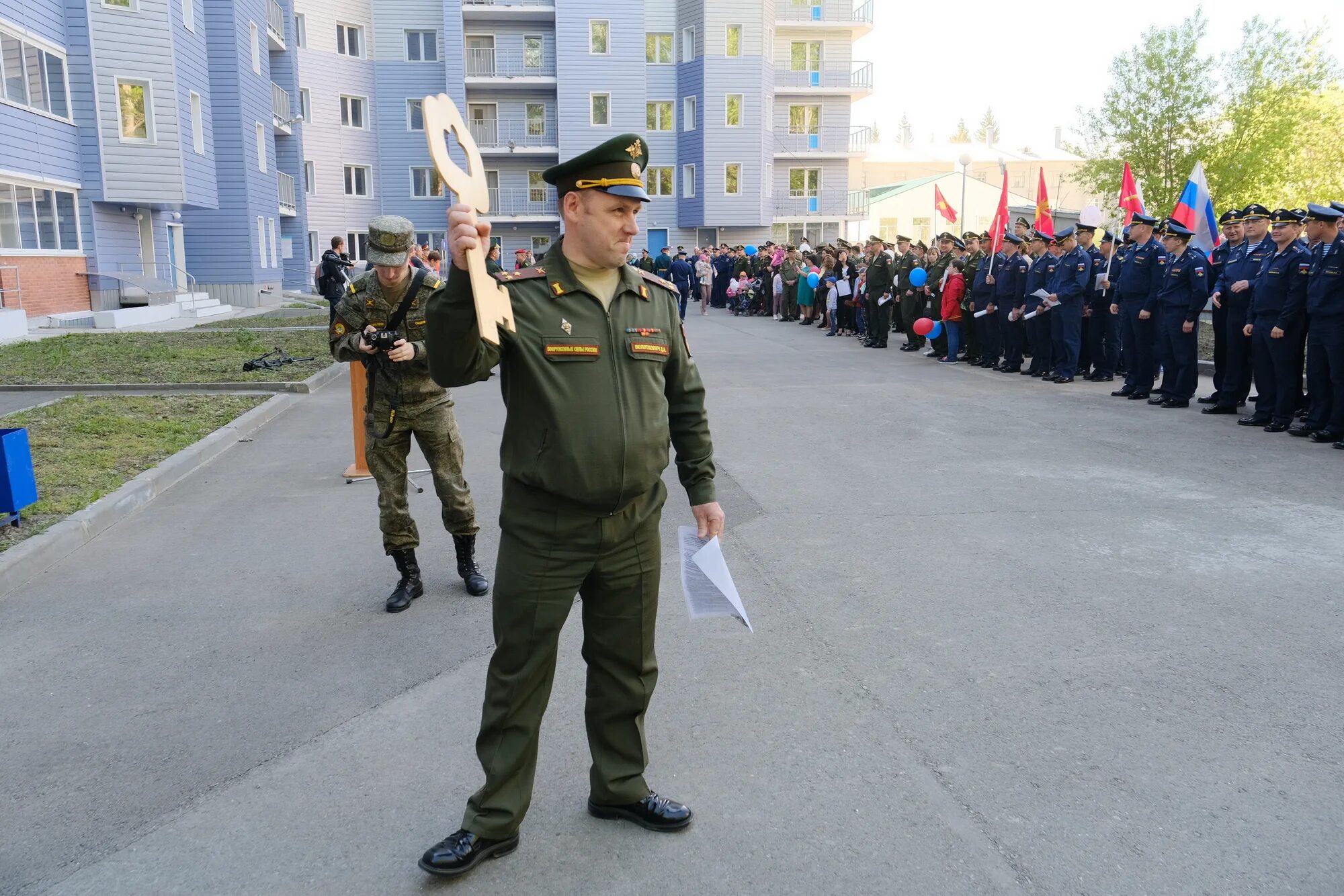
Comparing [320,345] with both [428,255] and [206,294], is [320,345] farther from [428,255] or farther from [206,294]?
[206,294]

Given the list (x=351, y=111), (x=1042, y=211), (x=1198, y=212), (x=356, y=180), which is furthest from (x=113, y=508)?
(x=351, y=111)

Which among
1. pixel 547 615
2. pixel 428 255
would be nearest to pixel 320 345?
pixel 428 255

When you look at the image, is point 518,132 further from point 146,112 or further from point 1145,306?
point 1145,306

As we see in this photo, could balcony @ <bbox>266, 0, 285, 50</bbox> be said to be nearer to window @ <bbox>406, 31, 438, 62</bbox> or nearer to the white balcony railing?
window @ <bbox>406, 31, 438, 62</bbox>

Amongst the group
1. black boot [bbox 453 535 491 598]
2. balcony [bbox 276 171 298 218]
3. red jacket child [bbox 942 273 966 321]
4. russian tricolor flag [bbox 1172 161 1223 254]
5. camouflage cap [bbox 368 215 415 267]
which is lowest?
black boot [bbox 453 535 491 598]

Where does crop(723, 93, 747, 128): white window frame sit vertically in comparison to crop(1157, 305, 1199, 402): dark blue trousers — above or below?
above

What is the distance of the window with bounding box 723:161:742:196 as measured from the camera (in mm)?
49062

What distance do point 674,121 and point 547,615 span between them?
5035 centimetres

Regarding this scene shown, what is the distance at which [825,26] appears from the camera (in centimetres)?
5175

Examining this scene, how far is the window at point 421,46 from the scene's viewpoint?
1921 inches

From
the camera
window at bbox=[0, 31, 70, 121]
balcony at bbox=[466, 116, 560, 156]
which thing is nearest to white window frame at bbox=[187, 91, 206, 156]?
window at bbox=[0, 31, 70, 121]

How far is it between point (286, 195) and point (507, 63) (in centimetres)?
1339

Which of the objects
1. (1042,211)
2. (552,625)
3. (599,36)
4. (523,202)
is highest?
(599,36)

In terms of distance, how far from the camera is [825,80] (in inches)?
2060
